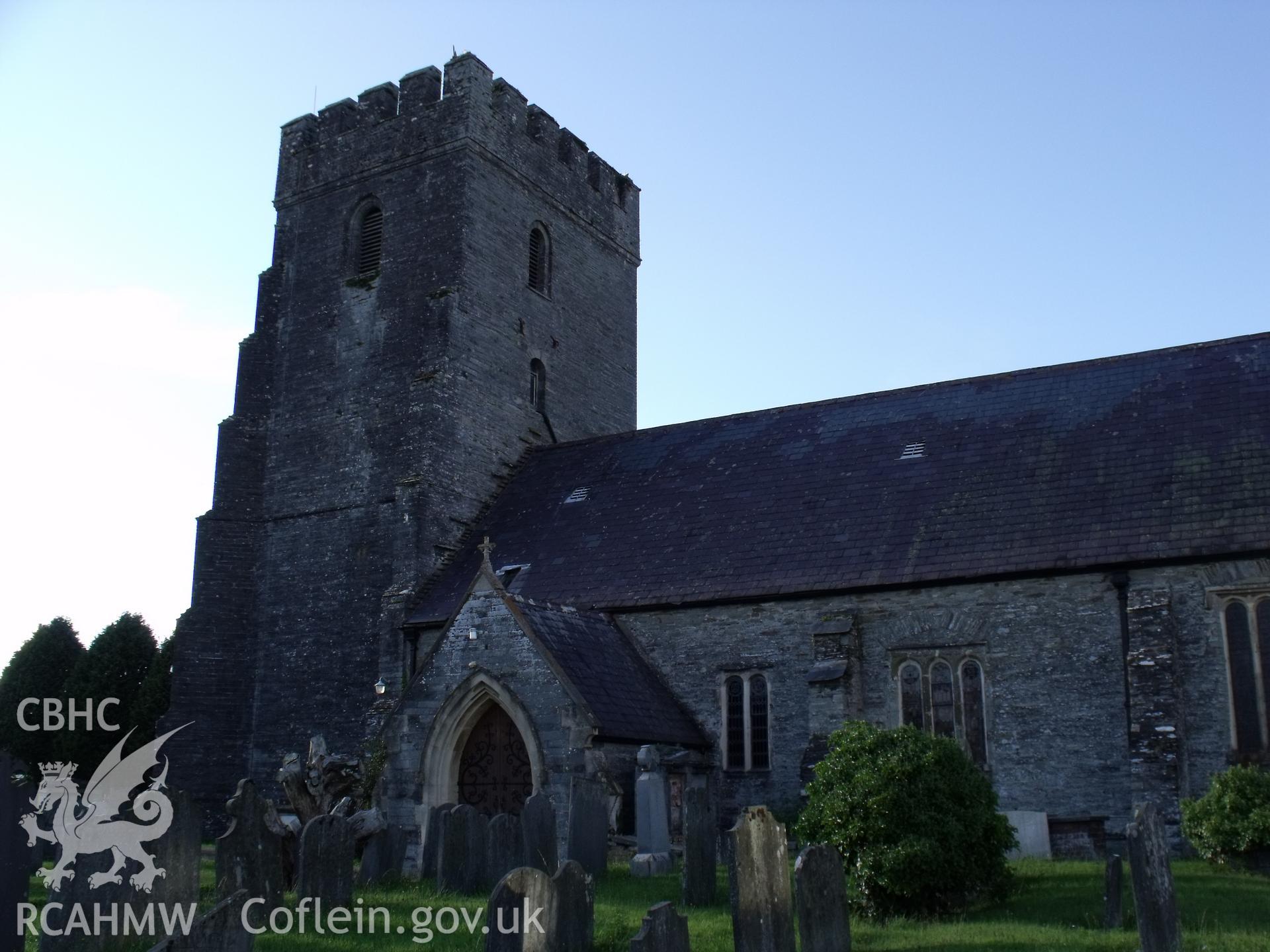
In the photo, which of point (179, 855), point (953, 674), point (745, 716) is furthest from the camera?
point (745, 716)

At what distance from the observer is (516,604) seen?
1970 cm

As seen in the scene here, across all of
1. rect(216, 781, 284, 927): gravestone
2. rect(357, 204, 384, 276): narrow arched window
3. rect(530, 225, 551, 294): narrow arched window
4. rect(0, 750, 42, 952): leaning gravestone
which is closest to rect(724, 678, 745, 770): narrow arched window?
rect(216, 781, 284, 927): gravestone

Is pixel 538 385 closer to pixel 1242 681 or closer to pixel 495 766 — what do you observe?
pixel 495 766

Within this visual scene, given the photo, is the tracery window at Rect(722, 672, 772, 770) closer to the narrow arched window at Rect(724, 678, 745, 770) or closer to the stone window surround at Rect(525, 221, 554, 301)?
the narrow arched window at Rect(724, 678, 745, 770)

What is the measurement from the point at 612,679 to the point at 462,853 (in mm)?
6532

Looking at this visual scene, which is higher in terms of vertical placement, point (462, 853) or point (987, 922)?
point (462, 853)

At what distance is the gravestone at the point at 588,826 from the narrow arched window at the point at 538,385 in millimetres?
15543

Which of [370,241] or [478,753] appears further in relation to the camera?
[370,241]

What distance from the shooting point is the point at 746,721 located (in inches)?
853

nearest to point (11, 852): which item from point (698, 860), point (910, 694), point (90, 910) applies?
point (90, 910)

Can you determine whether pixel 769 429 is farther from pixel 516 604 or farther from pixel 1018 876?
pixel 1018 876

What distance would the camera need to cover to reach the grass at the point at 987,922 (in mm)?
10812

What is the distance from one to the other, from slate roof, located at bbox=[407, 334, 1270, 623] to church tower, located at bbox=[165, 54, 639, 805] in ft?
7.28

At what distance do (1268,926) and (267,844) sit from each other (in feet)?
29.2
